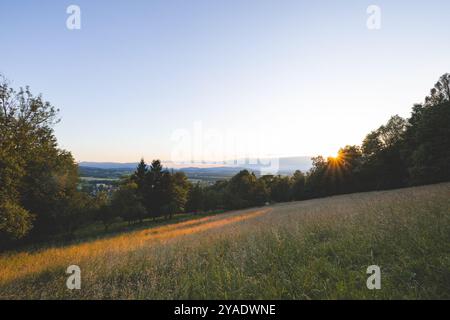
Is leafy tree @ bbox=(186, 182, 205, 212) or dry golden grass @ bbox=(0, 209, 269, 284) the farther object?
leafy tree @ bbox=(186, 182, 205, 212)

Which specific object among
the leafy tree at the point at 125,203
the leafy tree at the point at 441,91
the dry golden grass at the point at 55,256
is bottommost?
the leafy tree at the point at 125,203

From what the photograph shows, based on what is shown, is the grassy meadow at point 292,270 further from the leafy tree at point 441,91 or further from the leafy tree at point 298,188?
the leafy tree at point 298,188

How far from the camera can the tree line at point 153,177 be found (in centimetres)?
1195

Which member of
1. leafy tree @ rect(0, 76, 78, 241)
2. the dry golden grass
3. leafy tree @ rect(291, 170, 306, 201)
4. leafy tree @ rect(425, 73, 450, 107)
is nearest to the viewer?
the dry golden grass

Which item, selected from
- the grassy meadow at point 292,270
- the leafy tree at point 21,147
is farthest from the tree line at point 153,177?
the grassy meadow at point 292,270

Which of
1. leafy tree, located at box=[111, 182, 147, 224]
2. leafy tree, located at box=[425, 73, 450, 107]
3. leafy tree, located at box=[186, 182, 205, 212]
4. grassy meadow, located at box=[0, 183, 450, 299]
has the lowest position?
leafy tree, located at box=[186, 182, 205, 212]

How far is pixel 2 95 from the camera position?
38.8ft

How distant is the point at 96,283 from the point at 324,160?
63.7 metres

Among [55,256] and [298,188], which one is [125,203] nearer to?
[55,256]

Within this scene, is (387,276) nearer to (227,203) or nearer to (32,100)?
(32,100)

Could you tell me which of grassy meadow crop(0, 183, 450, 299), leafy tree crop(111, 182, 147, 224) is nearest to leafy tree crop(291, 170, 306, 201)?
leafy tree crop(111, 182, 147, 224)

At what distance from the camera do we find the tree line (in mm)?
11945

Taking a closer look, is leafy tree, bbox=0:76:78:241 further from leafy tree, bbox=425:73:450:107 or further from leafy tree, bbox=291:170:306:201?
leafy tree, bbox=291:170:306:201
